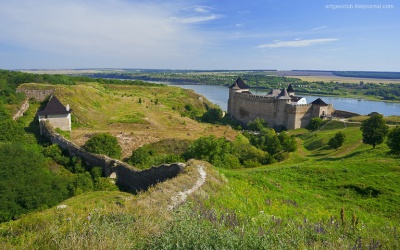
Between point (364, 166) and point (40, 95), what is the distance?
26.4 m

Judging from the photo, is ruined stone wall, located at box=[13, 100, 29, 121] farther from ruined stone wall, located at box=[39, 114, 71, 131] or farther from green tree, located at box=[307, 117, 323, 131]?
green tree, located at box=[307, 117, 323, 131]

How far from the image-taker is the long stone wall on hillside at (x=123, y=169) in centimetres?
894

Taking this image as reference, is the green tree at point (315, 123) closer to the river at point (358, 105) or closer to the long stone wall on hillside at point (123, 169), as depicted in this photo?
the river at point (358, 105)

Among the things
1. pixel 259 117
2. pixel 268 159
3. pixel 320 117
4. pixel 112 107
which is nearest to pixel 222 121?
pixel 259 117

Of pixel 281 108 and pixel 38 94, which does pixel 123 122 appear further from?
pixel 281 108

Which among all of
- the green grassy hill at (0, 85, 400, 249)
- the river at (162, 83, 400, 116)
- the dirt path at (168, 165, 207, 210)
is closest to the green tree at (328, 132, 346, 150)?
the green grassy hill at (0, 85, 400, 249)

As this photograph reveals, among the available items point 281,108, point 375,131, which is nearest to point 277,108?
point 281,108

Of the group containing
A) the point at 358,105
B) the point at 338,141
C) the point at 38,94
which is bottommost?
the point at 358,105

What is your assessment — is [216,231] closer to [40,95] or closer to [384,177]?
[384,177]

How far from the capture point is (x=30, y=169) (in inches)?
506

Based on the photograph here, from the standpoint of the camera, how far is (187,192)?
6.10 metres

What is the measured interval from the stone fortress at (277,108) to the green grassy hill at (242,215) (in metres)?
18.9

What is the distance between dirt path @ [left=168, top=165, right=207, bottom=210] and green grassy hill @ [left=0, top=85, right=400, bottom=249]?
10 cm

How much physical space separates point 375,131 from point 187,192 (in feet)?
57.9
